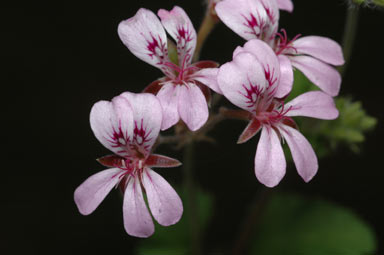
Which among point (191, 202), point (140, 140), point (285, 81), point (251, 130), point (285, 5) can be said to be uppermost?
point (285, 5)

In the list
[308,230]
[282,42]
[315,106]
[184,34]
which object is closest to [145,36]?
[184,34]

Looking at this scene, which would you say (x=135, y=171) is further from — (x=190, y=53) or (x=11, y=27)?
(x=11, y=27)

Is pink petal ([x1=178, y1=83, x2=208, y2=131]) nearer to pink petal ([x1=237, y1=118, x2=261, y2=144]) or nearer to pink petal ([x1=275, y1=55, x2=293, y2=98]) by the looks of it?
pink petal ([x1=237, y1=118, x2=261, y2=144])

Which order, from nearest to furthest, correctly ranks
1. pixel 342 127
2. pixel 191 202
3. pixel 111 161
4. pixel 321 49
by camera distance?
pixel 111 161, pixel 321 49, pixel 342 127, pixel 191 202

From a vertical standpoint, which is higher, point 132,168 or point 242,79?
point 242,79

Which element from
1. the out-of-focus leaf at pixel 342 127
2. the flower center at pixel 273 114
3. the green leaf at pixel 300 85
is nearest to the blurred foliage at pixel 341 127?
the out-of-focus leaf at pixel 342 127

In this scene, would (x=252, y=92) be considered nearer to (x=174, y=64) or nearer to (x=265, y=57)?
(x=265, y=57)

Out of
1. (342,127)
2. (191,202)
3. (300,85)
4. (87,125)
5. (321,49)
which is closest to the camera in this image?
(321,49)
